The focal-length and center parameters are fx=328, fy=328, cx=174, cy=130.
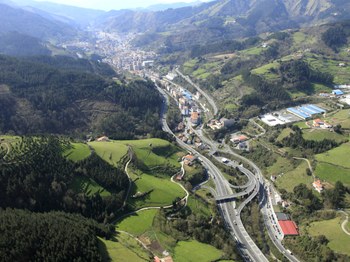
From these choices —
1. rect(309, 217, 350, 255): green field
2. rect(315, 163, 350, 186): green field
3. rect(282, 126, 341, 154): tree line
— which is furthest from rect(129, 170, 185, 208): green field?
rect(282, 126, 341, 154): tree line

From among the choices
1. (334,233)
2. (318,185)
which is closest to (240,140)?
(318,185)

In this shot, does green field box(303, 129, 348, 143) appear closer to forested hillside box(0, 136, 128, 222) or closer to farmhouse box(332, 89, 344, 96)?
farmhouse box(332, 89, 344, 96)

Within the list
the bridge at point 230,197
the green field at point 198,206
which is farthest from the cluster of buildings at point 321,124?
the green field at point 198,206

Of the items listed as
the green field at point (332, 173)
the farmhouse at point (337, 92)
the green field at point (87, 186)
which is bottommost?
the green field at point (332, 173)

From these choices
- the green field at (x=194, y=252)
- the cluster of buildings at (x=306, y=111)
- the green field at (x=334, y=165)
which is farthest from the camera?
the cluster of buildings at (x=306, y=111)

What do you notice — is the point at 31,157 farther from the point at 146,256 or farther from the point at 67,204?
the point at 146,256

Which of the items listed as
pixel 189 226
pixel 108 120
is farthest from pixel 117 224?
pixel 108 120

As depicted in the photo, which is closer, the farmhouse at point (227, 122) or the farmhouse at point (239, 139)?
the farmhouse at point (239, 139)

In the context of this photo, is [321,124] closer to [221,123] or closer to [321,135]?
[321,135]

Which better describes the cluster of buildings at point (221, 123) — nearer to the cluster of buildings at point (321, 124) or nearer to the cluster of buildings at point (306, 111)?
the cluster of buildings at point (306, 111)
